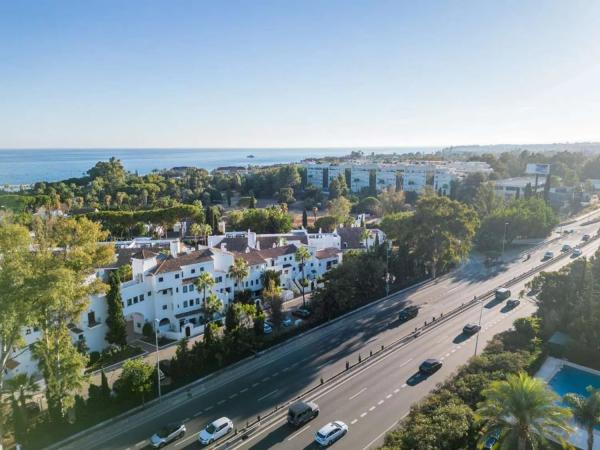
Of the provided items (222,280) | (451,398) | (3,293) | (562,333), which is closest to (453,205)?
(562,333)

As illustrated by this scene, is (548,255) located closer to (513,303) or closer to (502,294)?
(502,294)

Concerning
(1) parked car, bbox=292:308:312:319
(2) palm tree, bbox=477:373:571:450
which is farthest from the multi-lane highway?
(2) palm tree, bbox=477:373:571:450

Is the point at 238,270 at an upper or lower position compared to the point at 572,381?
upper

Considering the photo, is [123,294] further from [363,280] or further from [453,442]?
[453,442]

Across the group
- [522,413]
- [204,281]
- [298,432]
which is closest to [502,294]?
[522,413]

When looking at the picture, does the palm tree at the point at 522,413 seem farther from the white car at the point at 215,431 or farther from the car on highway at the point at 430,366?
the white car at the point at 215,431

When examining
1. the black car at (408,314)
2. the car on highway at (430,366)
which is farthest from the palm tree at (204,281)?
the car on highway at (430,366)
